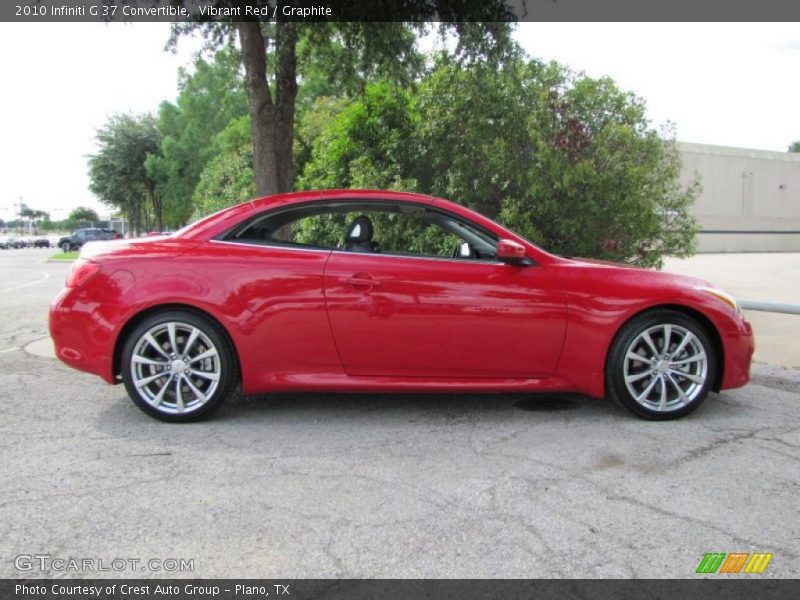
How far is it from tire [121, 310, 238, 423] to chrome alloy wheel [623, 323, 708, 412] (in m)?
2.69

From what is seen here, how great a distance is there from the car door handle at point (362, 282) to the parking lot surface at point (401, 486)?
92cm

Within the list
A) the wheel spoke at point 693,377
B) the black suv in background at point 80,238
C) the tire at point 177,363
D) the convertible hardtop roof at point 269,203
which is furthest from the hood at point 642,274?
the black suv in background at point 80,238

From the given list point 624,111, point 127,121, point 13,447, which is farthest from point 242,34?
point 127,121

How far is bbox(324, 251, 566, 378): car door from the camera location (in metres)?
4.15

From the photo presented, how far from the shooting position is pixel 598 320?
13.8 ft

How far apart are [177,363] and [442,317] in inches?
69.5

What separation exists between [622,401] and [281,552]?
2.65 meters

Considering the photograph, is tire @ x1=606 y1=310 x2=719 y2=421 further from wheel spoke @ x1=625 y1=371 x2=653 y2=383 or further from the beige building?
the beige building

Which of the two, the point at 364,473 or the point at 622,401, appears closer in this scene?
the point at 364,473

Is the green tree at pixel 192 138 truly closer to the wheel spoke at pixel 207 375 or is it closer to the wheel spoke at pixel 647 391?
the wheel spoke at pixel 207 375

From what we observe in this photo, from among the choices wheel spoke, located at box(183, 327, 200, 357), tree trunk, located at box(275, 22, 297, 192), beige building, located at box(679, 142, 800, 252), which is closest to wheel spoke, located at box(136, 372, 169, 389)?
wheel spoke, located at box(183, 327, 200, 357)

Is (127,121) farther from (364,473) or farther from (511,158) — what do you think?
(364,473)

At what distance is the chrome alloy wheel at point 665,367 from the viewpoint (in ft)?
14.0
